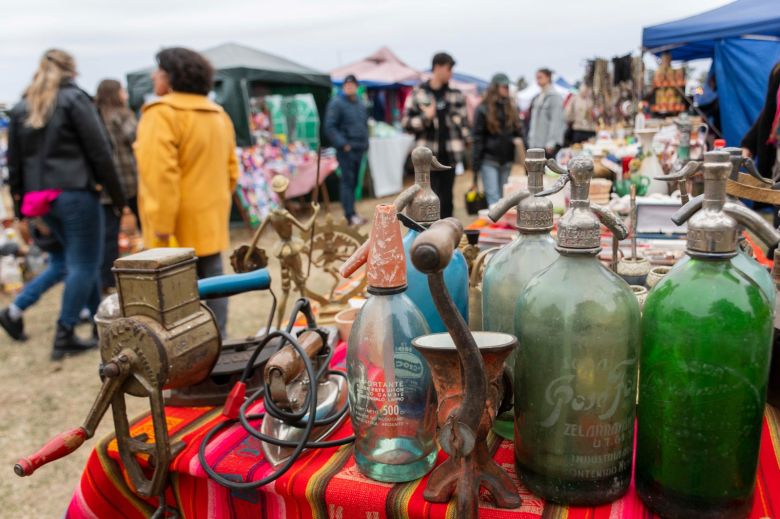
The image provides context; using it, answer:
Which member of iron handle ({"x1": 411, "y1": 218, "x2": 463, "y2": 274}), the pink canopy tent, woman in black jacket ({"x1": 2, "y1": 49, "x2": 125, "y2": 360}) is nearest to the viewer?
iron handle ({"x1": 411, "y1": 218, "x2": 463, "y2": 274})

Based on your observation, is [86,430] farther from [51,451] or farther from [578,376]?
[578,376]

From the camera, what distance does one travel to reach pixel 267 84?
9055 mm

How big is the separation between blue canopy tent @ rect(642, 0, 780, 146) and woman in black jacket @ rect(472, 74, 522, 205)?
2077 millimetres

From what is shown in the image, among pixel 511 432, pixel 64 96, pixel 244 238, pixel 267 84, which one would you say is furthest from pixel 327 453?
pixel 267 84

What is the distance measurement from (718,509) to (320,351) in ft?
2.17

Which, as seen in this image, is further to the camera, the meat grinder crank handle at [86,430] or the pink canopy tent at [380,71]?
the pink canopy tent at [380,71]

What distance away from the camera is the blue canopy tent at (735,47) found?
19.0 feet

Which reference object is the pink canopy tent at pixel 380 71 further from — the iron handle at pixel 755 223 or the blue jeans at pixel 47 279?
the iron handle at pixel 755 223

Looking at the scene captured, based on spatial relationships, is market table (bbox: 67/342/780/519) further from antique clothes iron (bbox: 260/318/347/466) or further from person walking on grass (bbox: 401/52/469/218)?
person walking on grass (bbox: 401/52/469/218)

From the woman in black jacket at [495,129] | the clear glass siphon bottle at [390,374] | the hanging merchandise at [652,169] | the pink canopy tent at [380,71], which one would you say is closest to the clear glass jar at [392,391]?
the clear glass siphon bottle at [390,374]

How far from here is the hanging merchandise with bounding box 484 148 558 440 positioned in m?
0.96

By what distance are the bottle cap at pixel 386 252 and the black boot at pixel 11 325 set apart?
4025 mm

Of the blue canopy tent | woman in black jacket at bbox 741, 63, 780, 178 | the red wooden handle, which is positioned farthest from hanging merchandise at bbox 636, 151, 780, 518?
the blue canopy tent

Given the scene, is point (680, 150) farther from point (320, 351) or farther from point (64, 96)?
point (64, 96)
